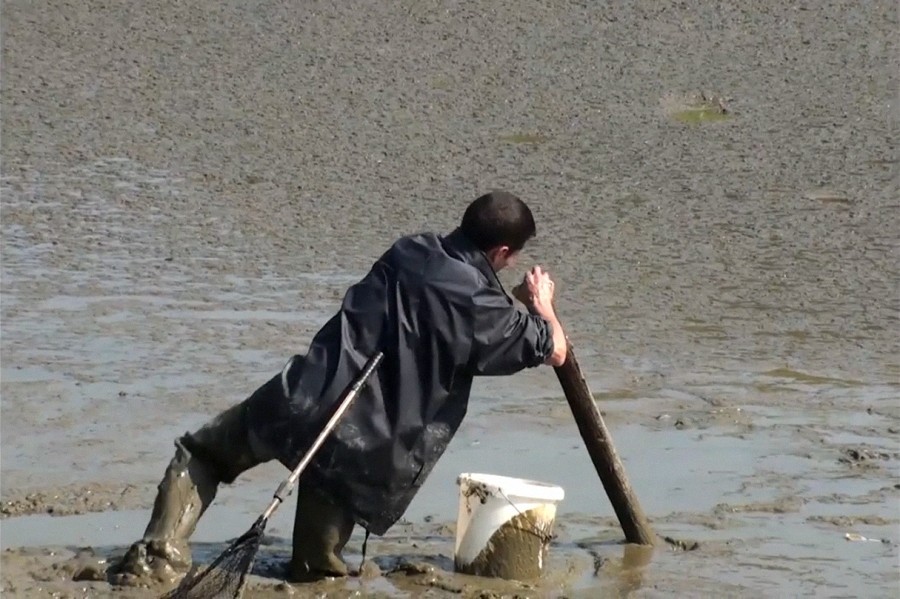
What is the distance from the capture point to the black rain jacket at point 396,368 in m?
5.73

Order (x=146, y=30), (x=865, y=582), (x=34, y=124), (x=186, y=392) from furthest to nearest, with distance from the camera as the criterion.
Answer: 1. (x=146, y=30)
2. (x=34, y=124)
3. (x=186, y=392)
4. (x=865, y=582)

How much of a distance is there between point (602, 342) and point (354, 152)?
3832 millimetres

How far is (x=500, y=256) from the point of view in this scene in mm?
5910

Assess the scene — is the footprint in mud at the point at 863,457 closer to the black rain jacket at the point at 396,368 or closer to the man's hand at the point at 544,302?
the man's hand at the point at 544,302

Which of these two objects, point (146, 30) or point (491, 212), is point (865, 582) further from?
point (146, 30)

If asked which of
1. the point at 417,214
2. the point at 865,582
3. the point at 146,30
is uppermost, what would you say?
the point at 146,30

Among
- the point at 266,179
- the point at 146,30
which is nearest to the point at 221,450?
the point at 266,179

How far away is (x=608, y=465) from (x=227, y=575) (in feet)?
5.35

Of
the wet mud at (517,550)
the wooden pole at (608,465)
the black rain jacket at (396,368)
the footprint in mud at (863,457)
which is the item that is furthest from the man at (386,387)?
the footprint in mud at (863,457)

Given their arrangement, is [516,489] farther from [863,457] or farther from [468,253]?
[863,457]

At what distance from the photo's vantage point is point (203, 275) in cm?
995

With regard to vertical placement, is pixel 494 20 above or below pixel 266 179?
above

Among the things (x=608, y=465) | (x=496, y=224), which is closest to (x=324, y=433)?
(x=496, y=224)

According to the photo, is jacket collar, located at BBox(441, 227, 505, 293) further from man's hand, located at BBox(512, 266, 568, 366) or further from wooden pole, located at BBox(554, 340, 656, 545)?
wooden pole, located at BBox(554, 340, 656, 545)
